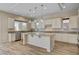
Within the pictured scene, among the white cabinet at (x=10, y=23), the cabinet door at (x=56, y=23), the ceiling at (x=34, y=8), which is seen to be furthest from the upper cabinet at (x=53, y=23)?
the white cabinet at (x=10, y=23)

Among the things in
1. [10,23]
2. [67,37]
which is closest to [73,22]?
[67,37]

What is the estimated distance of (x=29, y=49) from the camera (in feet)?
6.88

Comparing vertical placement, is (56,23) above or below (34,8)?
below

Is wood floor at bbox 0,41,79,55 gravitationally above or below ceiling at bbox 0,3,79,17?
below

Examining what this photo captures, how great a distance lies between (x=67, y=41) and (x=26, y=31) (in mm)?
787

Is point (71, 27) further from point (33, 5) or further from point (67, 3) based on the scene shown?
point (33, 5)

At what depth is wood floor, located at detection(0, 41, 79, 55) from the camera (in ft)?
6.69

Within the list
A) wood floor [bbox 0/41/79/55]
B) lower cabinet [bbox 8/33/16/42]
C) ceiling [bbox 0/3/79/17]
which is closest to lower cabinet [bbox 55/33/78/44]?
wood floor [bbox 0/41/79/55]

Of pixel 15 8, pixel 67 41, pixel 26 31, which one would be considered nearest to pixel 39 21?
pixel 26 31

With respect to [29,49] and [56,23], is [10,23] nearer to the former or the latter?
[29,49]

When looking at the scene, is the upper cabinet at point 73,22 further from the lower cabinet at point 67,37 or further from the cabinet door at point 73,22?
the lower cabinet at point 67,37

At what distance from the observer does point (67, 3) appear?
2.04 metres

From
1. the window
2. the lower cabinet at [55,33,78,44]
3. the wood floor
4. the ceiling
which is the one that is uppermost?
the ceiling

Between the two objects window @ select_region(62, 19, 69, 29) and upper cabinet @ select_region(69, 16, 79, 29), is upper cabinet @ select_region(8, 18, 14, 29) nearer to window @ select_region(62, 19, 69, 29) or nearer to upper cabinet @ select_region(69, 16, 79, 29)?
window @ select_region(62, 19, 69, 29)
